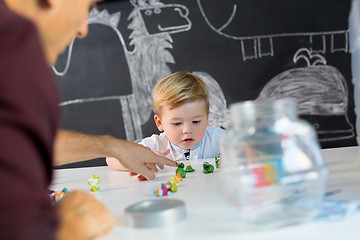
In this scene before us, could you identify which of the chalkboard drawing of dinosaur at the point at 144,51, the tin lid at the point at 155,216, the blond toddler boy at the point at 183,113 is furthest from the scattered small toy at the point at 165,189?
the chalkboard drawing of dinosaur at the point at 144,51

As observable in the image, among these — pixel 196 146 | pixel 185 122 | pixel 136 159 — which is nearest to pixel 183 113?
pixel 185 122

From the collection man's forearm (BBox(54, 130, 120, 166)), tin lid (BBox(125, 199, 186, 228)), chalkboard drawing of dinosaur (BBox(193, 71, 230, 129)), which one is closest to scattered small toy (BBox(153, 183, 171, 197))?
tin lid (BBox(125, 199, 186, 228))

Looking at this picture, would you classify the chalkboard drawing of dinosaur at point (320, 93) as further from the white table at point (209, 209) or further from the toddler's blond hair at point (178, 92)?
the white table at point (209, 209)

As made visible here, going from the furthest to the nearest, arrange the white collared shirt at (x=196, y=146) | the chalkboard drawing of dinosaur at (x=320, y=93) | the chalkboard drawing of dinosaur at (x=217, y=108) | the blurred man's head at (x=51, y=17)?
the chalkboard drawing of dinosaur at (x=217, y=108) → the chalkboard drawing of dinosaur at (x=320, y=93) → the white collared shirt at (x=196, y=146) → the blurred man's head at (x=51, y=17)

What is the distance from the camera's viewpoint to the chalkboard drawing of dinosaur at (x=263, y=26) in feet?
8.26

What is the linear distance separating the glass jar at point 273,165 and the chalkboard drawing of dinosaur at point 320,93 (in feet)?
6.73

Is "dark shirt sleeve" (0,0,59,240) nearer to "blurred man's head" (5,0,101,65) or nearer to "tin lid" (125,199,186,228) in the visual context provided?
"blurred man's head" (5,0,101,65)

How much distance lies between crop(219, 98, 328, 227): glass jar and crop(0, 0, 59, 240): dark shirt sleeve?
0.89 ft

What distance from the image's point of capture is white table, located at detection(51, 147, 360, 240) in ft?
1.54

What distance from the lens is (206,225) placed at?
20.5 inches

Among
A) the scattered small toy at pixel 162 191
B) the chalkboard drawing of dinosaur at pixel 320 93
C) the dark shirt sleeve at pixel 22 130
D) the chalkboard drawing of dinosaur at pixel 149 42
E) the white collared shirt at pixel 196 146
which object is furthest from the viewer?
the chalkboard drawing of dinosaur at pixel 149 42

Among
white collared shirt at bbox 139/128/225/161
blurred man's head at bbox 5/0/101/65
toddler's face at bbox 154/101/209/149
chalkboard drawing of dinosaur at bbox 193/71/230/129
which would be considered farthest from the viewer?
chalkboard drawing of dinosaur at bbox 193/71/230/129

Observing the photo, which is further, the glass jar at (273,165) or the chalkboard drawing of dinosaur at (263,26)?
the chalkboard drawing of dinosaur at (263,26)

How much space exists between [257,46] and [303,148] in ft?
7.08
